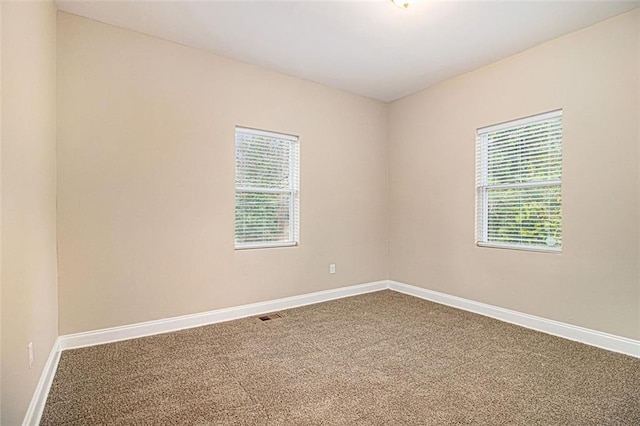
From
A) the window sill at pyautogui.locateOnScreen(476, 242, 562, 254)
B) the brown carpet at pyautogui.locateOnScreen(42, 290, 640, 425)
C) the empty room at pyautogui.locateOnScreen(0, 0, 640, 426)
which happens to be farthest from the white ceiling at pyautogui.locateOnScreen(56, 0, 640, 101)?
the brown carpet at pyautogui.locateOnScreen(42, 290, 640, 425)

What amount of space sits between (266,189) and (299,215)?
54 centimetres

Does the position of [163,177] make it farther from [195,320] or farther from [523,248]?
[523,248]

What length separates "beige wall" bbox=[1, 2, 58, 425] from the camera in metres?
1.49

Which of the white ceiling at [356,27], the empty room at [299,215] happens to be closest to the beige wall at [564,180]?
the empty room at [299,215]

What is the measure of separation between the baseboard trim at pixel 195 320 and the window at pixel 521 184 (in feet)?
6.46

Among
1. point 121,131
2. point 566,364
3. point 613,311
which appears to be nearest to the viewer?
point 566,364

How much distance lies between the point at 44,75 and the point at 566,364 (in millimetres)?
4416

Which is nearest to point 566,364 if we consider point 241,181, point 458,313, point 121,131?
point 458,313

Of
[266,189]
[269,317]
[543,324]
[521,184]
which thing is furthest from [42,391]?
[521,184]

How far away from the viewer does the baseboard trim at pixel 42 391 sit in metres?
1.72

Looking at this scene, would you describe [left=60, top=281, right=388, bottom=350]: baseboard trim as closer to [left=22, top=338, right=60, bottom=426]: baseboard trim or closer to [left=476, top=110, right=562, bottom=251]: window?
[left=22, top=338, right=60, bottom=426]: baseboard trim

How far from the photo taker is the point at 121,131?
2939 millimetres

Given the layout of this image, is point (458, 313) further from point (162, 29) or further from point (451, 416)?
point (162, 29)

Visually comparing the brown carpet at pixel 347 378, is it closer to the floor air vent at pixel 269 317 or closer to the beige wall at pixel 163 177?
the floor air vent at pixel 269 317
